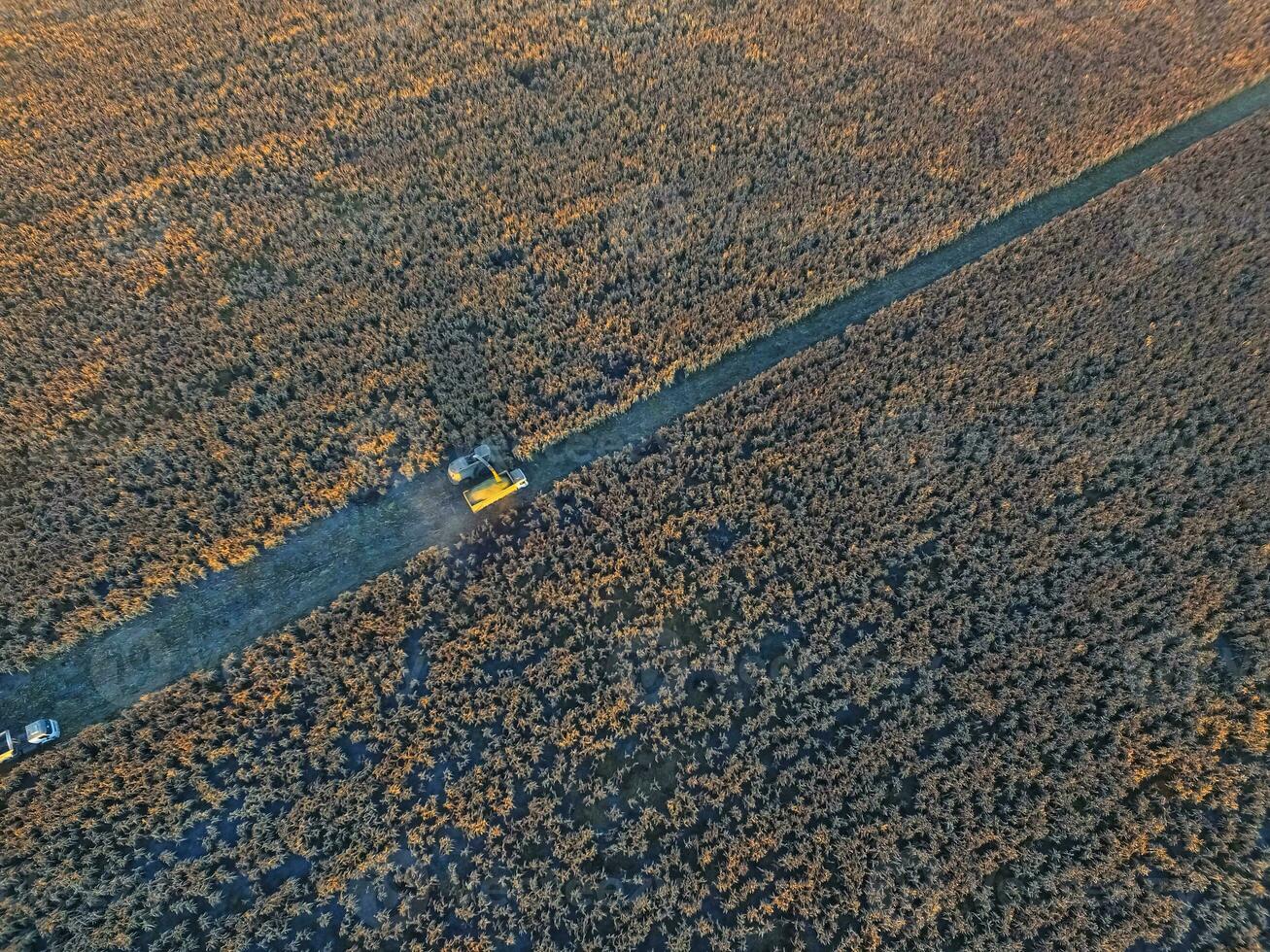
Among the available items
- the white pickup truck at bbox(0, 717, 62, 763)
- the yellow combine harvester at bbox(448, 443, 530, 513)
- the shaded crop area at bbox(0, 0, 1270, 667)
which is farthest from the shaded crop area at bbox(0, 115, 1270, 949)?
Result: the shaded crop area at bbox(0, 0, 1270, 667)

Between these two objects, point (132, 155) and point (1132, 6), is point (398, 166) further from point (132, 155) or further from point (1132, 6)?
point (1132, 6)

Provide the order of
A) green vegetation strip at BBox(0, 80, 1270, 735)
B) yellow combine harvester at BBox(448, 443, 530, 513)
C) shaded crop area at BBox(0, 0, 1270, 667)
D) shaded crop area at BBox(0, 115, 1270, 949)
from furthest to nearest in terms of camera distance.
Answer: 1. shaded crop area at BBox(0, 0, 1270, 667)
2. yellow combine harvester at BBox(448, 443, 530, 513)
3. green vegetation strip at BBox(0, 80, 1270, 735)
4. shaded crop area at BBox(0, 115, 1270, 949)

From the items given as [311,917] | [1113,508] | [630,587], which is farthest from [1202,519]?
[311,917]

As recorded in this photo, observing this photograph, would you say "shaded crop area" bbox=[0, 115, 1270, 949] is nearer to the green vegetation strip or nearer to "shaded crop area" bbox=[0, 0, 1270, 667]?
the green vegetation strip

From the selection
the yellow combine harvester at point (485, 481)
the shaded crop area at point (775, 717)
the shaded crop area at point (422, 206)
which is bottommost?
the shaded crop area at point (775, 717)

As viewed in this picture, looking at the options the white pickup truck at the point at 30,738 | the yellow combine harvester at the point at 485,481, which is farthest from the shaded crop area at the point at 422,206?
the white pickup truck at the point at 30,738

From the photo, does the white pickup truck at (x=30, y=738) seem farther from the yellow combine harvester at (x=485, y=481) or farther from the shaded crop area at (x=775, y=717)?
the yellow combine harvester at (x=485, y=481)

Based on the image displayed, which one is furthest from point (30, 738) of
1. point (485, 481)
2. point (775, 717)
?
point (775, 717)
